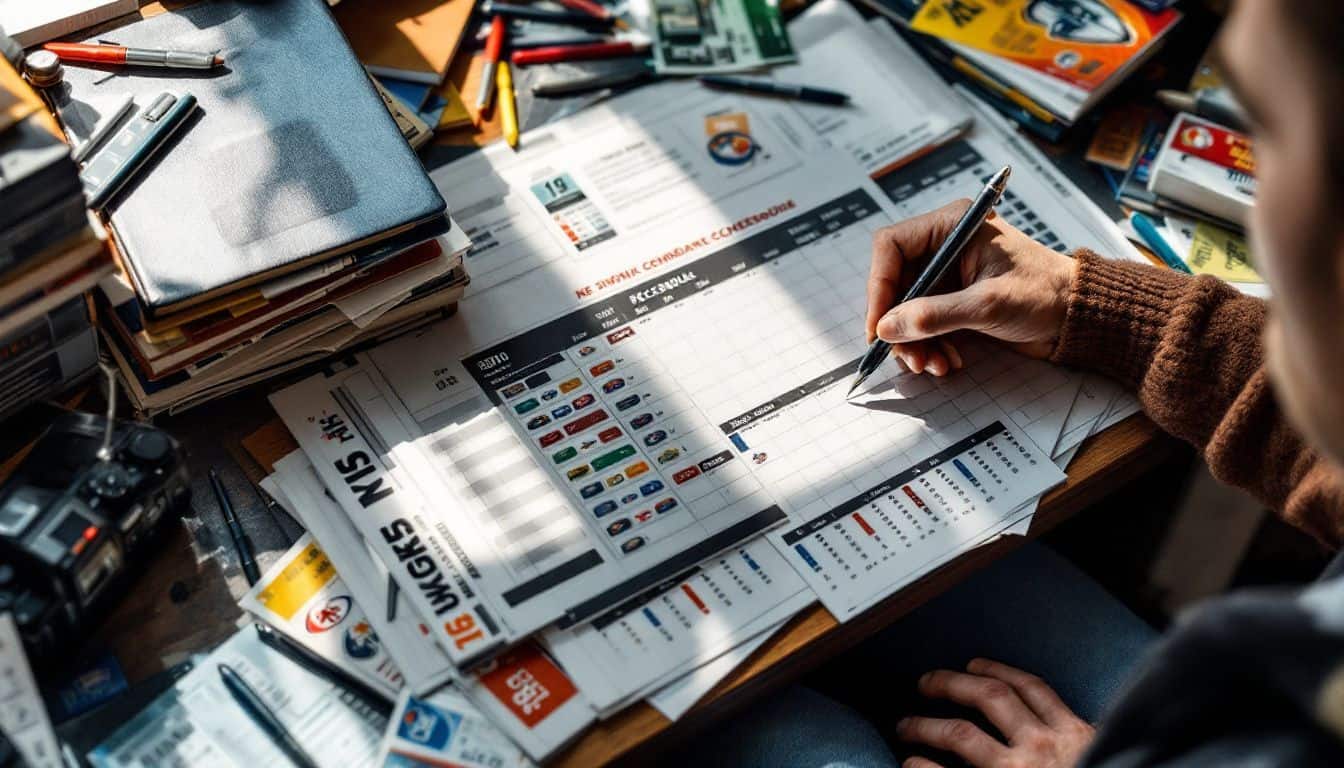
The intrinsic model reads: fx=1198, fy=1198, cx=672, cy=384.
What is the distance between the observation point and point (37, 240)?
2.61 feet

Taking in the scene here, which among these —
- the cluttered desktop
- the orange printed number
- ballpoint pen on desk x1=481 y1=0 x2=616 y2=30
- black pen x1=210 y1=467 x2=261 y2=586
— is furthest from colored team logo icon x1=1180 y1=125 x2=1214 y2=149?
black pen x1=210 y1=467 x2=261 y2=586

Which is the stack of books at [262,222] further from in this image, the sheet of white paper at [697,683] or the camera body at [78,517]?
the sheet of white paper at [697,683]

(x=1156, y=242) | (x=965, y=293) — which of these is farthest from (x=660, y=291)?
(x=1156, y=242)

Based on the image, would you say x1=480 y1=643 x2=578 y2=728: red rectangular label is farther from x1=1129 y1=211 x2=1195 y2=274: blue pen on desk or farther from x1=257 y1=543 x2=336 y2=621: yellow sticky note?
x1=1129 y1=211 x2=1195 y2=274: blue pen on desk

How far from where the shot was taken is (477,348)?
3.31ft

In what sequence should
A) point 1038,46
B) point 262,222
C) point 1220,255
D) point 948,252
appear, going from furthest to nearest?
1. point 1038,46
2. point 1220,255
3. point 948,252
4. point 262,222

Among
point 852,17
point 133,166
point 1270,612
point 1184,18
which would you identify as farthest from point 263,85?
point 1184,18

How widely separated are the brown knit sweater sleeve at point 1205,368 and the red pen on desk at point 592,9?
21.5 inches

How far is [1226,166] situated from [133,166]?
0.96 meters

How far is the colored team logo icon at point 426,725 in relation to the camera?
0.81 metres

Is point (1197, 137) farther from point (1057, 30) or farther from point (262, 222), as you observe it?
point (262, 222)

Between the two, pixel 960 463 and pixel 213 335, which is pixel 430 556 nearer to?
pixel 213 335

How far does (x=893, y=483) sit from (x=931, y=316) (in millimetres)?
139

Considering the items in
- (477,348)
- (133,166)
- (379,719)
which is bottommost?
(379,719)
